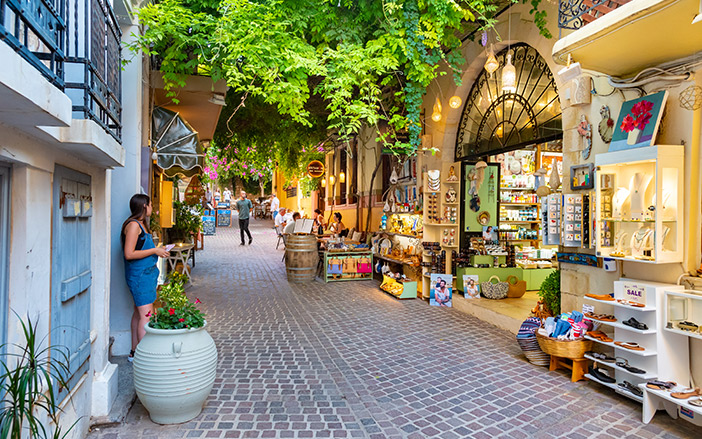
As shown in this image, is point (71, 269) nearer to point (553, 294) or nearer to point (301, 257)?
point (553, 294)

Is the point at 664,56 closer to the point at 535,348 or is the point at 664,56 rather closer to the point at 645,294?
the point at 645,294

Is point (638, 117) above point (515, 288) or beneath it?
above

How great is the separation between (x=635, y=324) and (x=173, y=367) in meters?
4.32

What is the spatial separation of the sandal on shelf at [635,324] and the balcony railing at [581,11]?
10.5ft

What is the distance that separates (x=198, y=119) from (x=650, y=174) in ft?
28.9

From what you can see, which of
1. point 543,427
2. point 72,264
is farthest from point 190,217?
point 543,427

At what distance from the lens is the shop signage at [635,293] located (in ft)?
13.7

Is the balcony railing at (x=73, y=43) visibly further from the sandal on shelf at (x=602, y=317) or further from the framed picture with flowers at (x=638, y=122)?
the sandal on shelf at (x=602, y=317)

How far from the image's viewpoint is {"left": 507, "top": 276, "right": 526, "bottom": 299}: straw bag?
8156 millimetres

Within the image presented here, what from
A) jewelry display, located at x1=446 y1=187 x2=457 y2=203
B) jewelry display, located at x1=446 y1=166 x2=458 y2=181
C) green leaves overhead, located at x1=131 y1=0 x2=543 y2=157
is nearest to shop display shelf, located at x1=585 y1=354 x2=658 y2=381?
green leaves overhead, located at x1=131 y1=0 x2=543 y2=157

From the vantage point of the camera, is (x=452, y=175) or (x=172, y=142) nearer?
(x=172, y=142)

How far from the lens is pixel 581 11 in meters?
4.65

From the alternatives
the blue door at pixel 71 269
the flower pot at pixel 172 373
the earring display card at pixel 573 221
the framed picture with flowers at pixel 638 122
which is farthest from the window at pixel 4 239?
the earring display card at pixel 573 221

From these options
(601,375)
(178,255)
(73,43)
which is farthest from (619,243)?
(178,255)
